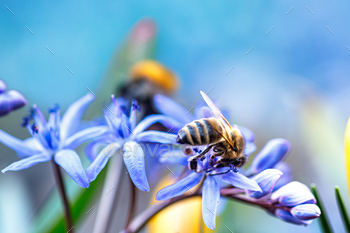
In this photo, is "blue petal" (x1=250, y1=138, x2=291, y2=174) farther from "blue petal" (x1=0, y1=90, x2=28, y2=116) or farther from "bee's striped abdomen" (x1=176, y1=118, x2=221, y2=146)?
"blue petal" (x1=0, y1=90, x2=28, y2=116)

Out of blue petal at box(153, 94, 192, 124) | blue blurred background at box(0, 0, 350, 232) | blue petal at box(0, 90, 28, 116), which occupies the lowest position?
blue blurred background at box(0, 0, 350, 232)

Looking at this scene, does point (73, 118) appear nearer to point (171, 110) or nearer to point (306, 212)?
point (171, 110)

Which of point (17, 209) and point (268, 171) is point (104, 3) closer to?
point (17, 209)

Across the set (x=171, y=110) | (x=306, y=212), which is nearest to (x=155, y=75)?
(x=171, y=110)

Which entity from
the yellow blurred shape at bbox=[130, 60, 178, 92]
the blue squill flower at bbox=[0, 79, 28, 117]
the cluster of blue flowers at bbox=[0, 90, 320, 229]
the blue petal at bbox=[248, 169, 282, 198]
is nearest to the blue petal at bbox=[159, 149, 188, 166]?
the cluster of blue flowers at bbox=[0, 90, 320, 229]

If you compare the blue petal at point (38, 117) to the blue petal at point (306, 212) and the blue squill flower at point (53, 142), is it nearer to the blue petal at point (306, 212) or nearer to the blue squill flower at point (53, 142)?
the blue squill flower at point (53, 142)

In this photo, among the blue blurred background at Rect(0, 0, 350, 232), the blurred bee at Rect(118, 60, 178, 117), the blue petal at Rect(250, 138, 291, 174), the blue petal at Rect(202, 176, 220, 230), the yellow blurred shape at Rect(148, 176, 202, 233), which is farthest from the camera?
the blue blurred background at Rect(0, 0, 350, 232)

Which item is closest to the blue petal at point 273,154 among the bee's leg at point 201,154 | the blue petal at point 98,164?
the bee's leg at point 201,154

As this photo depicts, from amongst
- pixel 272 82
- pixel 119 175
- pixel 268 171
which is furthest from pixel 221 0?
pixel 268 171
